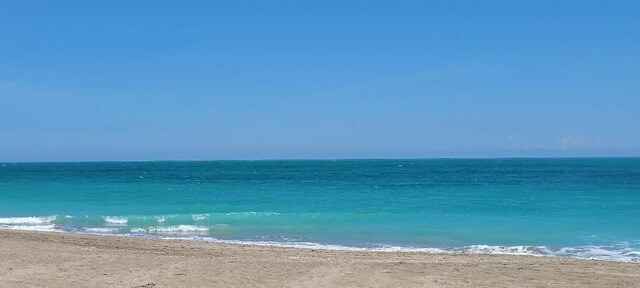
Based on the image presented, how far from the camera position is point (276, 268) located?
1211 centimetres

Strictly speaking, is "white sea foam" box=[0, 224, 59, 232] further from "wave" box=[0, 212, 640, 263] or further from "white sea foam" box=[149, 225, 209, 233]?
"white sea foam" box=[149, 225, 209, 233]

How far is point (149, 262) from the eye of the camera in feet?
41.5

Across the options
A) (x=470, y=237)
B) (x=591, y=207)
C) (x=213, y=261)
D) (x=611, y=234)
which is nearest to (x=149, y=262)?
(x=213, y=261)

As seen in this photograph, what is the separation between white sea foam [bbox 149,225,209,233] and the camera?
2162 centimetres

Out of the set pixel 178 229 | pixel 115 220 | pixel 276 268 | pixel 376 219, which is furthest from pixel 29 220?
pixel 276 268

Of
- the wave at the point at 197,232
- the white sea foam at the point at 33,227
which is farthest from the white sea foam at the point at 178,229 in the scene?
the white sea foam at the point at 33,227

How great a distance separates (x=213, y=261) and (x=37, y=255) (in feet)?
12.5

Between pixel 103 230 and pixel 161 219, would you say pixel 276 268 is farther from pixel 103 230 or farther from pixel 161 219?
pixel 161 219

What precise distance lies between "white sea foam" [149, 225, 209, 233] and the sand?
578cm

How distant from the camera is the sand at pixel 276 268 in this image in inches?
421

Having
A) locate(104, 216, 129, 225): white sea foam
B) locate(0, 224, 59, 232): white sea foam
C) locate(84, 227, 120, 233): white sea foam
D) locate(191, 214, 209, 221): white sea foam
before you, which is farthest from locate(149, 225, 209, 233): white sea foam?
locate(0, 224, 59, 232): white sea foam

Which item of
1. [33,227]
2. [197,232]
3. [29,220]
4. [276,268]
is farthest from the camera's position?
[29,220]

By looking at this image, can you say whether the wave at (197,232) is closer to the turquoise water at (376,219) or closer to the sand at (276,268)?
the turquoise water at (376,219)

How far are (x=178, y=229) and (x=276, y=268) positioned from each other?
10.7 metres
